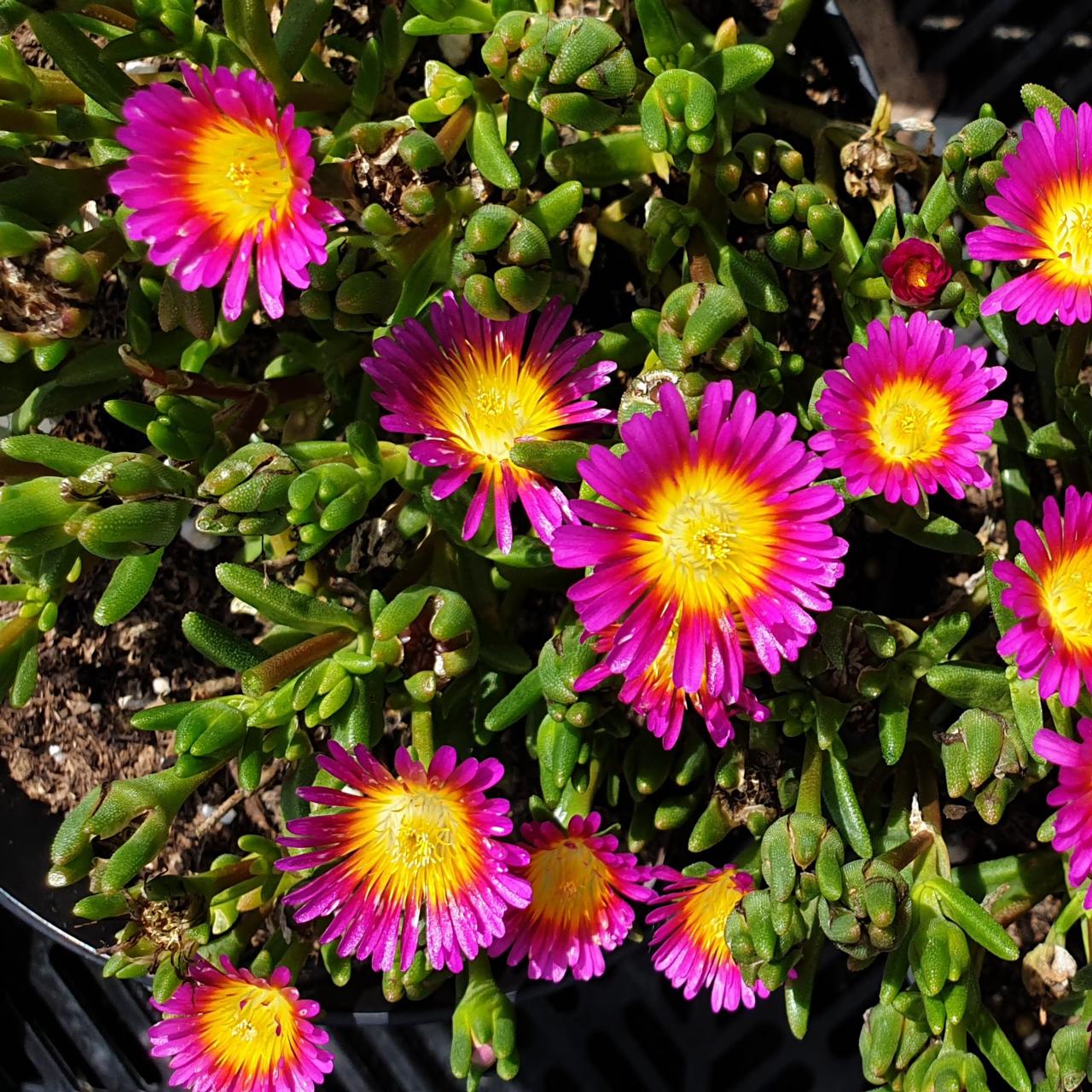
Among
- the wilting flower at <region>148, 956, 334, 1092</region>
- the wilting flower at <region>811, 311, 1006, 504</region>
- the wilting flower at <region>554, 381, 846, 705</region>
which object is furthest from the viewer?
the wilting flower at <region>148, 956, 334, 1092</region>

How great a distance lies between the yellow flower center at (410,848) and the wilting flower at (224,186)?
0.39m

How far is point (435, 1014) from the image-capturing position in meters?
1.10

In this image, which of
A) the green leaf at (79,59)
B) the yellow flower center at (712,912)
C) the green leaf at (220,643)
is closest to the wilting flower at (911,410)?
the yellow flower center at (712,912)

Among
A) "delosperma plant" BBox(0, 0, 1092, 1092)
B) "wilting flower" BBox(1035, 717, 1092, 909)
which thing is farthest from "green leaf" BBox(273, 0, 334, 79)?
"wilting flower" BBox(1035, 717, 1092, 909)

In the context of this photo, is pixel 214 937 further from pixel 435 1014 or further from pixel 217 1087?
pixel 435 1014

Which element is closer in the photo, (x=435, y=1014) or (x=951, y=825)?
(x=435, y=1014)

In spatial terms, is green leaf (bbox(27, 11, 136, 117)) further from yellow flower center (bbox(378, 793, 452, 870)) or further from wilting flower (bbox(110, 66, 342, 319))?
→ yellow flower center (bbox(378, 793, 452, 870))

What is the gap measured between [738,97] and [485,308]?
350 millimetres

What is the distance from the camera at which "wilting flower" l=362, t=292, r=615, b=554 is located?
87 centimetres

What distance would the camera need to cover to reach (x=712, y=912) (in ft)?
3.24

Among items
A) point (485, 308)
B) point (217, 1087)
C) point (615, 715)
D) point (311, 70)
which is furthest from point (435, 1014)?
point (311, 70)

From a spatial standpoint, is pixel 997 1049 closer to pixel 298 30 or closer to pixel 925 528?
pixel 925 528

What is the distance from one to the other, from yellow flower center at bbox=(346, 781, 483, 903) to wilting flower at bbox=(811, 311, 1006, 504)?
0.41 metres

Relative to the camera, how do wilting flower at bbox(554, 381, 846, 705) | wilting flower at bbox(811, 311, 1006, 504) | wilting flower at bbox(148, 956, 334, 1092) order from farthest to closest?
wilting flower at bbox(148, 956, 334, 1092), wilting flower at bbox(811, 311, 1006, 504), wilting flower at bbox(554, 381, 846, 705)
